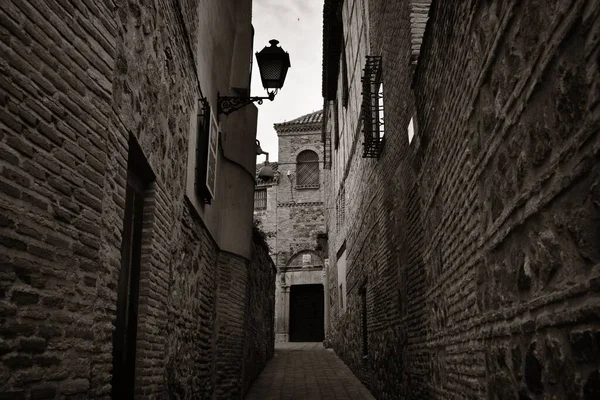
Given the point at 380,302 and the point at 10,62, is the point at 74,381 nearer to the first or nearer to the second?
the point at 10,62

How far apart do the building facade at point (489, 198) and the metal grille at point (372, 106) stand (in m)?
0.04

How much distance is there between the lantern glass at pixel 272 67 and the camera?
24.3 feet

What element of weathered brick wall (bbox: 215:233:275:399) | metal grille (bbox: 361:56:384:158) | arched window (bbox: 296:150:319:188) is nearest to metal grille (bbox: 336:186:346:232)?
weathered brick wall (bbox: 215:233:275:399)

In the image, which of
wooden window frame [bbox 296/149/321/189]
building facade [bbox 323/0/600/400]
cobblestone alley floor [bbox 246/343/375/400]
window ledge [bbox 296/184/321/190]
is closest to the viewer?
building facade [bbox 323/0/600/400]

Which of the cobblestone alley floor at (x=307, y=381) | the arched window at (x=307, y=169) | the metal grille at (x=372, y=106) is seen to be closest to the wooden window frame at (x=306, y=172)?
the arched window at (x=307, y=169)

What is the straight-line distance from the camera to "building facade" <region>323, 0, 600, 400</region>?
2.05m

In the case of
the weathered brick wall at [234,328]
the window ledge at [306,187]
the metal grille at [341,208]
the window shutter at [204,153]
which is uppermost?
the window ledge at [306,187]

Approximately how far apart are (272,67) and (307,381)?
6.48 metres

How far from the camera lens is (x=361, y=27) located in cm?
1084

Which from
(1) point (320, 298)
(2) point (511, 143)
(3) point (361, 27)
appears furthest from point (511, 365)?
(1) point (320, 298)

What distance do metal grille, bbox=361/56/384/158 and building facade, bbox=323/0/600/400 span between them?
0.04 meters

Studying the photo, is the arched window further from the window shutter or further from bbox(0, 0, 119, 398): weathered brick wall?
bbox(0, 0, 119, 398): weathered brick wall

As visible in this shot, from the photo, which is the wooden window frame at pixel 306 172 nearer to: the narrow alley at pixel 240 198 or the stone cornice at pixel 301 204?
the stone cornice at pixel 301 204

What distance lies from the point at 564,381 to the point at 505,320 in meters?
0.85
